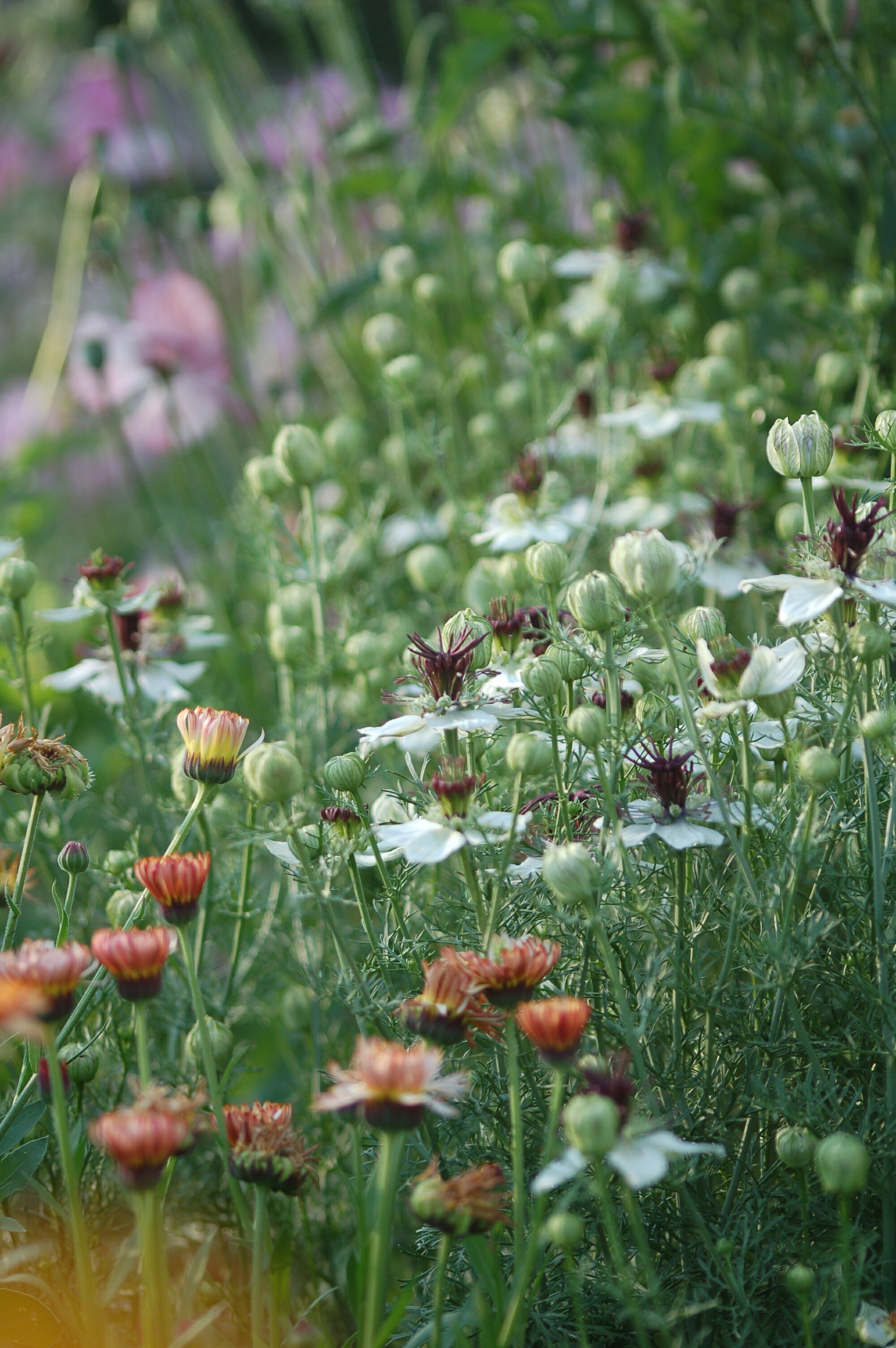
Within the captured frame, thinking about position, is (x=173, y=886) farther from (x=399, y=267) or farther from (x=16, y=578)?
(x=399, y=267)

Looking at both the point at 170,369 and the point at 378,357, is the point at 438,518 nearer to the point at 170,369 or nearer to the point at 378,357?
the point at 378,357

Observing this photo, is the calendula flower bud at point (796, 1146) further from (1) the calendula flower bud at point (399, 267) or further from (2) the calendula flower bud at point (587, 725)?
(1) the calendula flower bud at point (399, 267)

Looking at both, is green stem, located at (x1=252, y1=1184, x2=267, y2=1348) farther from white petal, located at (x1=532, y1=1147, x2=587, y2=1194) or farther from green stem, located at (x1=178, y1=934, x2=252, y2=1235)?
white petal, located at (x1=532, y1=1147, x2=587, y2=1194)

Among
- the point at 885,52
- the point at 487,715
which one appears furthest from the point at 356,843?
the point at 885,52

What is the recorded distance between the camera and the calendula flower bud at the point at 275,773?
626 mm

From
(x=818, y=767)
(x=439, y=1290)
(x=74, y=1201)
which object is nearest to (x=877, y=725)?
(x=818, y=767)

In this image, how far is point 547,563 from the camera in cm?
77

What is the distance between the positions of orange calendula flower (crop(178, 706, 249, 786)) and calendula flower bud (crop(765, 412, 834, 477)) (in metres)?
0.35

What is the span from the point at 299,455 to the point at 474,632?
27 centimetres

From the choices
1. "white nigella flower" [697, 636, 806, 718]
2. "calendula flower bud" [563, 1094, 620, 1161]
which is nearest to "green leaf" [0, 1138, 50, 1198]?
"calendula flower bud" [563, 1094, 620, 1161]

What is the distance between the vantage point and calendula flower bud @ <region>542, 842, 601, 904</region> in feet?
1.86

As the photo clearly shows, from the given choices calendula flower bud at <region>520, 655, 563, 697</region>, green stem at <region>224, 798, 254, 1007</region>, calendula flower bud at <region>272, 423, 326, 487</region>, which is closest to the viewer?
calendula flower bud at <region>520, 655, 563, 697</region>

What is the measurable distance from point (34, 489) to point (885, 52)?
135 centimetres

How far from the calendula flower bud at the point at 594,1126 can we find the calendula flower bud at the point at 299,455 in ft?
2.02
